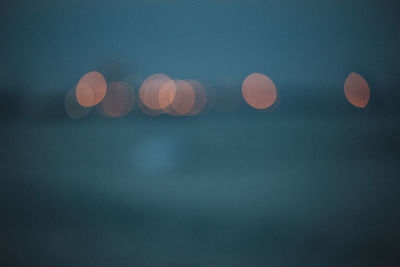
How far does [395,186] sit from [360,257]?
0.42 metres

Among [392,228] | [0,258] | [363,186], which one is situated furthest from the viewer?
[363,186]

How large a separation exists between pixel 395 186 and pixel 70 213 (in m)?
1.47

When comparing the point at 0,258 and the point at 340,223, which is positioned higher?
the point at 340,223

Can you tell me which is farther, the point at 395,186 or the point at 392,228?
the point at 395,186

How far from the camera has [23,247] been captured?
43.0 inches

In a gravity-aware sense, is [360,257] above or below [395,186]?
below

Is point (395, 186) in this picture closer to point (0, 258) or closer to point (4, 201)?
point (0, 258)

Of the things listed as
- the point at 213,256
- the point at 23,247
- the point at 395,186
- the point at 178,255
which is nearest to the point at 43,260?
the point at 23,247

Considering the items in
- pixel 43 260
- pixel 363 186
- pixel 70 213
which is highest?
pixel 363 186

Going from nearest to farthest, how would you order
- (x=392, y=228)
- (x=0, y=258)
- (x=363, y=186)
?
(x=0, y=258) < (x=392, y=228) < (x=363, y=186)

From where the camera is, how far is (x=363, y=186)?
1255mm

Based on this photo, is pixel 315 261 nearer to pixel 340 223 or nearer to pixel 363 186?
pixel 340 223

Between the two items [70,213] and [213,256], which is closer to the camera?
[213,256]

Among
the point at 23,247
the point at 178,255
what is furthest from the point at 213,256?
the point at 23,247
